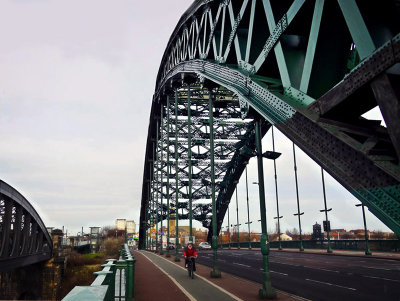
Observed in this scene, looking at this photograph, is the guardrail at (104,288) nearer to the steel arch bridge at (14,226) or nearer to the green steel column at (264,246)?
the green steel column at (264,246)

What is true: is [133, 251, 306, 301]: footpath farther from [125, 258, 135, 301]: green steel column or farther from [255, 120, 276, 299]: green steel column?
[125, 258, 135, 301]: green steel column

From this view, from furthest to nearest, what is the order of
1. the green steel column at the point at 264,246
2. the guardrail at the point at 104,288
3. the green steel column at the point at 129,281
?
the green steel column at the point at 264,246, the green steel column at the point at 129,281, the guardrail at the point at 104,288

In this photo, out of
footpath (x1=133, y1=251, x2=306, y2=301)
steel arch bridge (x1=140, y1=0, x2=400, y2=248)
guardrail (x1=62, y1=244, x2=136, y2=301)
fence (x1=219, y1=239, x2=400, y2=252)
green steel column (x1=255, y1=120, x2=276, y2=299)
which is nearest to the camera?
guardrail (x1=62, y1=244, x2=136, y2=301)

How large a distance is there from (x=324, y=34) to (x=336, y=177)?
173 inches

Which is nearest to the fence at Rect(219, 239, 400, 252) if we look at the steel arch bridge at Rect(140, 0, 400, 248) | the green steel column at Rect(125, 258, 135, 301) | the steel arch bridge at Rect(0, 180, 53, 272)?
the steel arch bridge at Rect(140, 0, 400, 248)

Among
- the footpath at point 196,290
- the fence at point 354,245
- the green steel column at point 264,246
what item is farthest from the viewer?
the fence at point 354,245

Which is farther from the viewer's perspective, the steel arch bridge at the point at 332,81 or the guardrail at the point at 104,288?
the steel arch bridge at the point at 332,81

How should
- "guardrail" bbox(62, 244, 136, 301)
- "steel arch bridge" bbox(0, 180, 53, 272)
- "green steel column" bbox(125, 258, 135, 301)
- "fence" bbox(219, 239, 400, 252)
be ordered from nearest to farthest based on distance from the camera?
"guardrail" bbox(62, 244, 136, 301)
"green steel column" bbox(125, 258, 135, 301)
"steel arch bridge" bbox(0, 180, 53, 272)
"fence" bbox(219, 239, 400, 252)

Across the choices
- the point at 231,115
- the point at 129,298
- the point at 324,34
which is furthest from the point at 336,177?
the point at 231,115

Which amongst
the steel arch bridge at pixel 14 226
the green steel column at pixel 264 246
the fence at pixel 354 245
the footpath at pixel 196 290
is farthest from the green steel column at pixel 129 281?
the fence at pixel 354 245

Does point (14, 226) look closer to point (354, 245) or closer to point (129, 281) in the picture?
point (129, 281)

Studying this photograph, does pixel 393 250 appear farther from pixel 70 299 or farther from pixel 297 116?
pixel 70 299

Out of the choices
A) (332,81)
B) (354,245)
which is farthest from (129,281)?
(354,245)

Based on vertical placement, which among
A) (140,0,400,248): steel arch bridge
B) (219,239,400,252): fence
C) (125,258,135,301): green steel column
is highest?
(140,0,400,248): steel arch bridge
